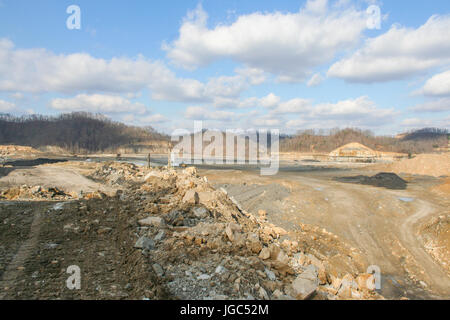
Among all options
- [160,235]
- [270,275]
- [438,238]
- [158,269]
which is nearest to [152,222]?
[160,235]

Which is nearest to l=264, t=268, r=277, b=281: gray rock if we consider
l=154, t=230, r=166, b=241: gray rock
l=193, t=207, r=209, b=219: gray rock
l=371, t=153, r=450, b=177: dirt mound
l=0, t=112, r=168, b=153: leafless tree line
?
l=154, t=230, r=166, b=241: gray rock

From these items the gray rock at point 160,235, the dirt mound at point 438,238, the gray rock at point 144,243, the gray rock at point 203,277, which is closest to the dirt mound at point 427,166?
the dirt mound at point 438,238

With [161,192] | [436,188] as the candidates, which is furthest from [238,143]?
[161,192]

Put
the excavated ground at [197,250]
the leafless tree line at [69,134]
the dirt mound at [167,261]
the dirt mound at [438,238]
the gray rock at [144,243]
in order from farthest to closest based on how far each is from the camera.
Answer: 1. the leafless tree line at [69,134]
2. the dirt mound at [438,238]
3. the gray rock at [144,243]
4. the excavated ground at [197,250]
5. the dirt mound at [167,261]

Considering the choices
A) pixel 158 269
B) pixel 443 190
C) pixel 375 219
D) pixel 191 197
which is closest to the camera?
pixel 158 269

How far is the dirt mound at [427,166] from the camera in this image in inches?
1496

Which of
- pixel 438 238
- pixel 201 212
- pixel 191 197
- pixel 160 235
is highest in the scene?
pixel 191 197

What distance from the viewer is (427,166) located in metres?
39.9

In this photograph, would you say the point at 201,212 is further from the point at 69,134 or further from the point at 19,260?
the point at 69,134

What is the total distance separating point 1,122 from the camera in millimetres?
137750

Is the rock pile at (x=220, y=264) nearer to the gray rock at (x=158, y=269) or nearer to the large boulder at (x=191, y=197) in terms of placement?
the gray rock at (x=158, y=269)

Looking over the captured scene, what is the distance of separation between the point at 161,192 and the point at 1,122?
17308cm

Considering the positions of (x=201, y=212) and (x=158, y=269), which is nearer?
(x=158, y=269)
